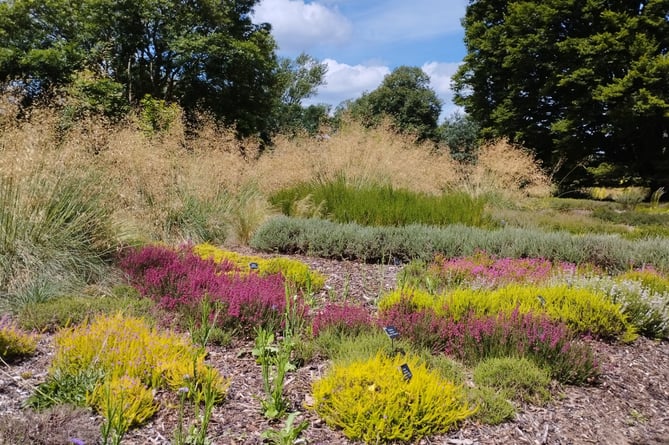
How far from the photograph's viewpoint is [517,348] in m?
2.84

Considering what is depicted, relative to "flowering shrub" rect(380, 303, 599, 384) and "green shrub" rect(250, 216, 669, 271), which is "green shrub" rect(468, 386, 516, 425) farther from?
"green shrub" rect(250, 216, 669, 271)

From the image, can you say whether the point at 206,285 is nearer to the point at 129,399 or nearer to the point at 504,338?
the point at 129,399

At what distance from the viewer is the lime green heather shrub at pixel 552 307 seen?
11.3ft

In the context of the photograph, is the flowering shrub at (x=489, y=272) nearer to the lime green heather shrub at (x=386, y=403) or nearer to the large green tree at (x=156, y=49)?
the lime green heather shrub at (x=386, y=403)

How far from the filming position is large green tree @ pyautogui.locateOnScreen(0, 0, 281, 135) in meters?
16.8

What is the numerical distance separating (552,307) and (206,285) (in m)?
2.67

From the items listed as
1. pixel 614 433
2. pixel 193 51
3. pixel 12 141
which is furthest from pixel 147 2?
pixel 614 433

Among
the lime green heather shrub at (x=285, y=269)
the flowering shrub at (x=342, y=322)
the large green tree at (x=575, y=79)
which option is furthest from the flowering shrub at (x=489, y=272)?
the large green tree at (x=575, y=79)

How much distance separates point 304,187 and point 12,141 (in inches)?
210

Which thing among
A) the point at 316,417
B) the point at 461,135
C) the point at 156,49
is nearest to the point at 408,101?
the point at 461,135

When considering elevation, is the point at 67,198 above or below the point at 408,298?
above

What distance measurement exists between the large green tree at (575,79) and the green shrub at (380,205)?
1000 centimetres

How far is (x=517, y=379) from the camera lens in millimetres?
2516

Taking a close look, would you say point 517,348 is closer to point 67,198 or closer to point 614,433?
point 614,433
